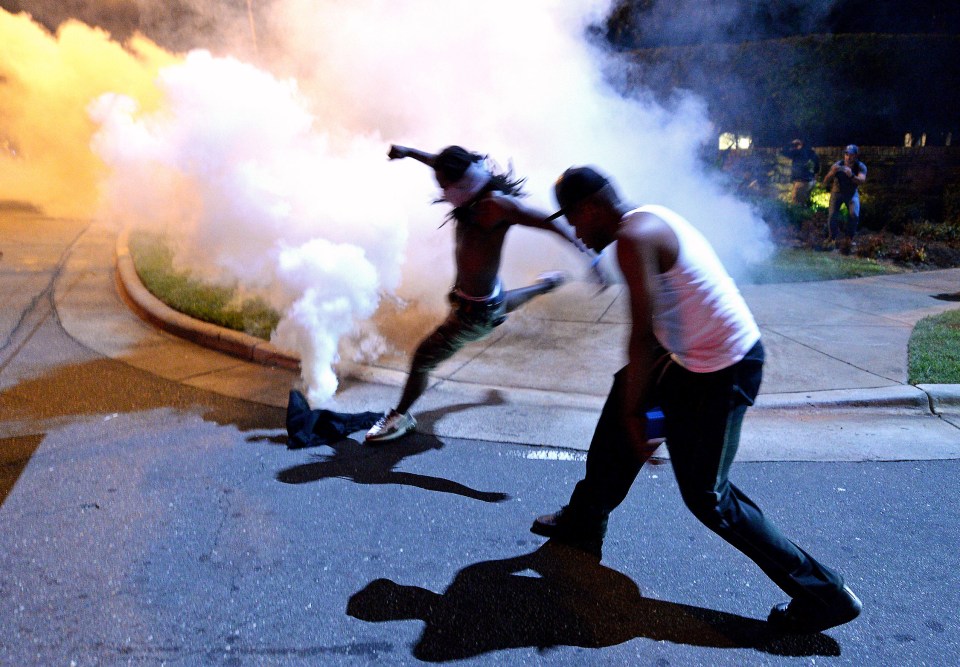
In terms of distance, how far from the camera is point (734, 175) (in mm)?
11773

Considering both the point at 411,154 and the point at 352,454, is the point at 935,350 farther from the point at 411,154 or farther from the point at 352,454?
Result: the point at 352,454

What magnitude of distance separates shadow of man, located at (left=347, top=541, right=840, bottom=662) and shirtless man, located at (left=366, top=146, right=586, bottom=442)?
1.30m

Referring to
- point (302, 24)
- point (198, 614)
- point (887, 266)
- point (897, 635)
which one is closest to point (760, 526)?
point (897, 635)

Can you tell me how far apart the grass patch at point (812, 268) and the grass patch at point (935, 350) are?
195 centimetres

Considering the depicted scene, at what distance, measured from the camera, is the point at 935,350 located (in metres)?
5.19

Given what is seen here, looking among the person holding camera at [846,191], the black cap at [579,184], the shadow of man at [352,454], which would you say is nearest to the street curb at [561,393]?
the shadow of man at [352,454]

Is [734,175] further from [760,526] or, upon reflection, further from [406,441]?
[760,526]

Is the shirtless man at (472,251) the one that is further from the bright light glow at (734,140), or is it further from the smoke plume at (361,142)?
the bright light glow at (734,140)

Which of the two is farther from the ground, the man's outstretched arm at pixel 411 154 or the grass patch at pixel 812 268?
the man's outstretched arm at pixel 411 154

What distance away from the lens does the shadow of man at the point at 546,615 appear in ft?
7.97

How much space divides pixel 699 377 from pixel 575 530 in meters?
0.96

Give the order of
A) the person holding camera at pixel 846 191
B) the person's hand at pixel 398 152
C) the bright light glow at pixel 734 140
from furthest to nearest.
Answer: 1. the bright light glow at pixel 734 140
2. the person holding camera at pixel 846 191
3. the person's hand at pixel 398 152

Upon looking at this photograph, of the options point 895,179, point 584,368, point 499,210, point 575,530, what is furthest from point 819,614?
point 895,179

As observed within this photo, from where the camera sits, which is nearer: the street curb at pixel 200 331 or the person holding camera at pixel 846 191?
the street curb at pixel 200 331
